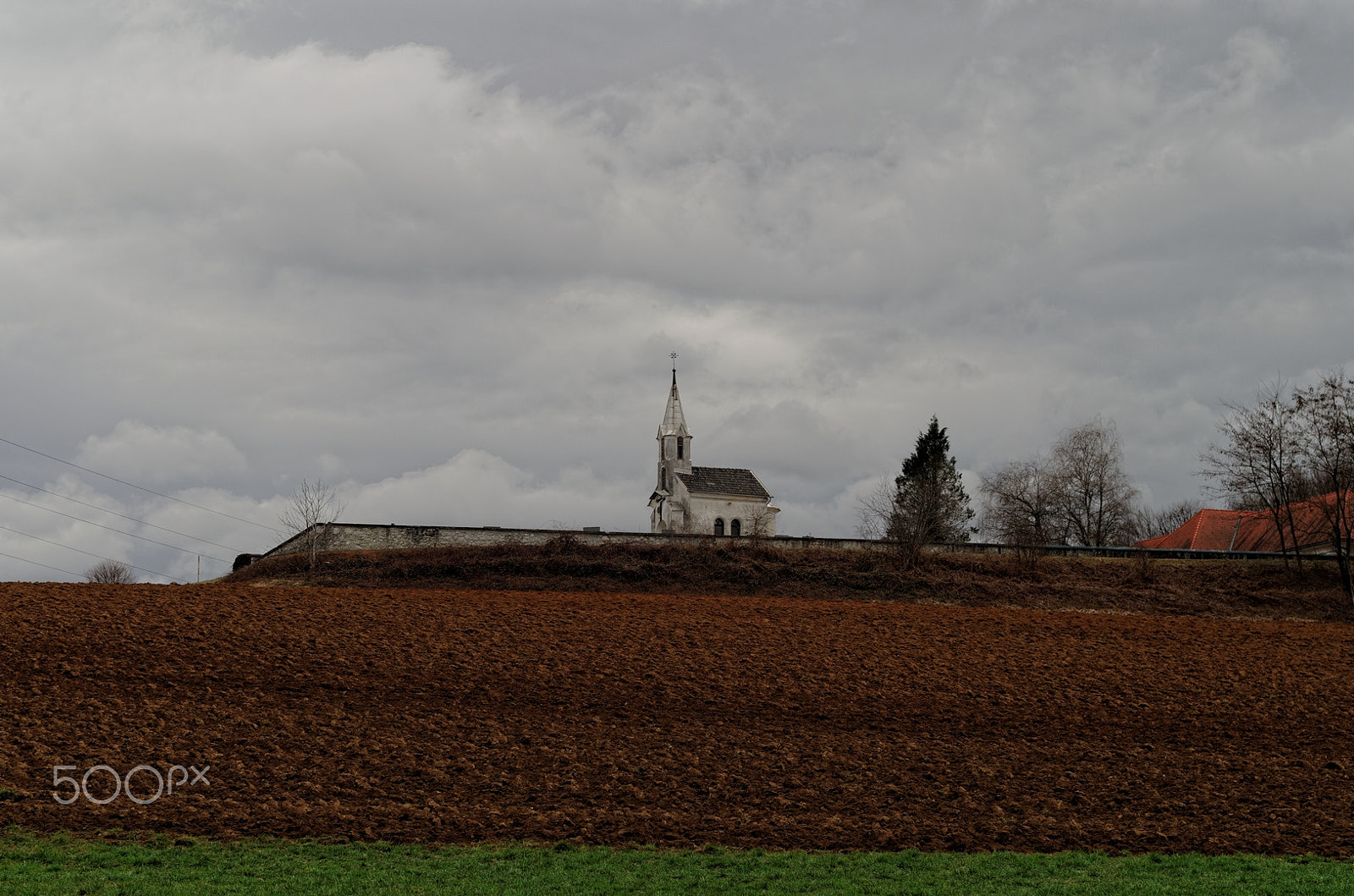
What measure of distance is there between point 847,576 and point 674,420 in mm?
33964

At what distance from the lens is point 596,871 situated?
11.9 meters

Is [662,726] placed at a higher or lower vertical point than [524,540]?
lower

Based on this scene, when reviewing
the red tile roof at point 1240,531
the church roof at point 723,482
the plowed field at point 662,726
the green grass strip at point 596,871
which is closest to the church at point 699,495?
the church roof at point 723,482

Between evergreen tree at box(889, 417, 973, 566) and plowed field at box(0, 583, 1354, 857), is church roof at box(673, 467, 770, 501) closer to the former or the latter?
evergreen tree at box(889, 417, 973, 566)

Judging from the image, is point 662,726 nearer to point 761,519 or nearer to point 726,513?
point 761,519

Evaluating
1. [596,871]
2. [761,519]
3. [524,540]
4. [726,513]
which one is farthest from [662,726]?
[726,513]

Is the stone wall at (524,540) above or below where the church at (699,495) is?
below

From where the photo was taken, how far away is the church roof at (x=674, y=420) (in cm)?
6606

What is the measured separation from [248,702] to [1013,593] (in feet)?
73.1

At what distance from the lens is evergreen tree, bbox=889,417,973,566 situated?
37906mm

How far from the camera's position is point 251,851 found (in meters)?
12.2

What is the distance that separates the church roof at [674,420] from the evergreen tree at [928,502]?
13069 mm

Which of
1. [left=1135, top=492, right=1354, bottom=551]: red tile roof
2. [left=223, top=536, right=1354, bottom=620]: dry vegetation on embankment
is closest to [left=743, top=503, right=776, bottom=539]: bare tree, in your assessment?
[left=1135, top=492, right=1354, bottom=551]: red tile roof

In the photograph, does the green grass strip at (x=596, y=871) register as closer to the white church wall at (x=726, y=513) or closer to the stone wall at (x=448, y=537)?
the stone wall at (x=448, y=537)
